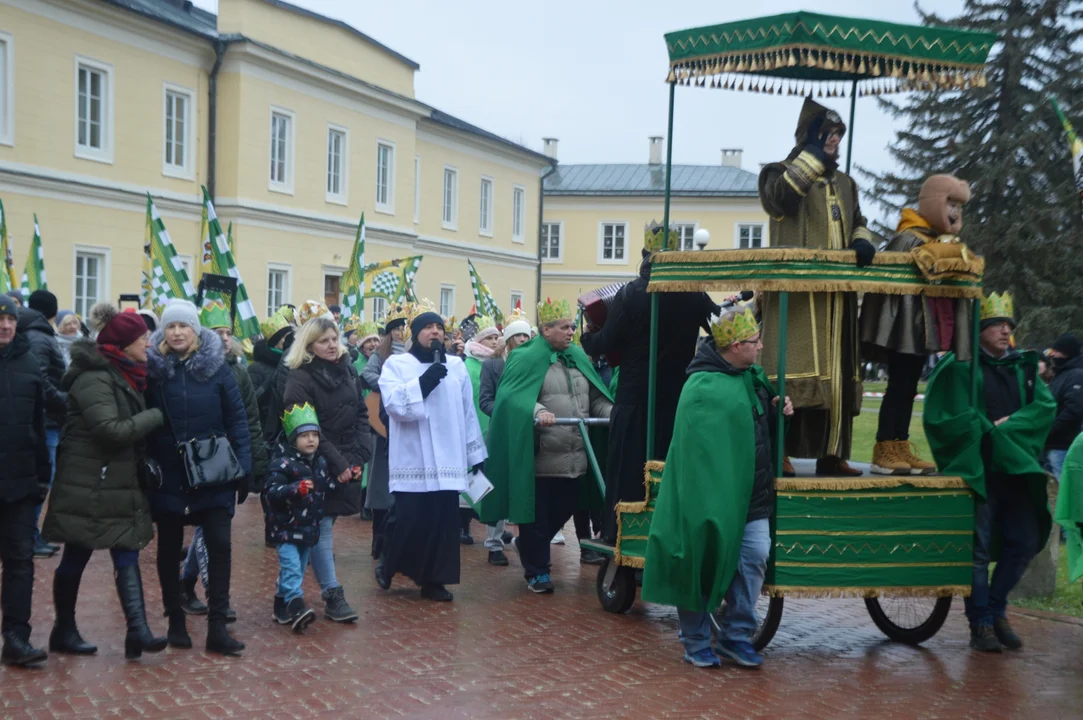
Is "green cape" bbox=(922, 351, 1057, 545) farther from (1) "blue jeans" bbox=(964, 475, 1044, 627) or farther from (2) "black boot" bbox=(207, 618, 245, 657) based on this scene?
(2) "black boot" bbox=(207, 618, 245, 657)

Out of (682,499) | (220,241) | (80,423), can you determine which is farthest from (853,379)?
(220,241)

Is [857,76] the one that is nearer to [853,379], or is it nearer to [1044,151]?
[853,379]

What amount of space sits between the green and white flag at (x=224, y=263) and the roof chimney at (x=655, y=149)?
44.5 metres

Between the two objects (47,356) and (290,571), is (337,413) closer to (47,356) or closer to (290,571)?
(290,571)

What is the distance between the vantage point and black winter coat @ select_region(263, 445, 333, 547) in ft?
25.4

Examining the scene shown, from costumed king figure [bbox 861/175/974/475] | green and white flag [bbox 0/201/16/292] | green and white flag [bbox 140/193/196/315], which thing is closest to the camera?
costumed king figure [bbox 861/175/974/475]

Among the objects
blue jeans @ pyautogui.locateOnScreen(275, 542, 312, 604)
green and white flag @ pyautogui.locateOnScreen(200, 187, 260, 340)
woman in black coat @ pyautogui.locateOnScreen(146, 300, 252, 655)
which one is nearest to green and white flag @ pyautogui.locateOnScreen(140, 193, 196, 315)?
green and white flag @ pyautogui.locateOnScreen(200, 187, 260, 340)

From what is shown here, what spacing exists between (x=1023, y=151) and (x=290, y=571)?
23.6 metres

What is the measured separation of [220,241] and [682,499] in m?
10.2

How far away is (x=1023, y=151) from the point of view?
2750 centimetres

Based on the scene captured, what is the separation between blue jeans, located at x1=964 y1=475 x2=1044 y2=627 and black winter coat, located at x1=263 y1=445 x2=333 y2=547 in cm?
397

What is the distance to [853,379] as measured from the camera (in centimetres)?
780

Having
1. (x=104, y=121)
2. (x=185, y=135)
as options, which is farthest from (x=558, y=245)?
(x=104, y=121)

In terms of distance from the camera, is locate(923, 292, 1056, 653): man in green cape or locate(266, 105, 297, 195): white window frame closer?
locate(923, 292, 1056, 653): man in green cape
